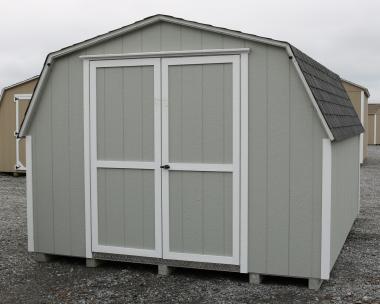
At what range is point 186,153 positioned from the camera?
18.6 feet

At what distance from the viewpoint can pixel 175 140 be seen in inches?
224

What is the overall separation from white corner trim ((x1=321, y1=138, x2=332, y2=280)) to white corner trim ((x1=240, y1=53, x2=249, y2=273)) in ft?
2.37

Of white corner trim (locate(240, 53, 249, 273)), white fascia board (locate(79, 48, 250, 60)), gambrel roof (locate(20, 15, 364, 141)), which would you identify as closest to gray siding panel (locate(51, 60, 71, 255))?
gambrel roof (locate(20, 15, 364, 141))

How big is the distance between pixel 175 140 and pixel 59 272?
1.86 meters

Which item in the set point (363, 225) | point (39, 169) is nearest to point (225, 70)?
point (39, 169)

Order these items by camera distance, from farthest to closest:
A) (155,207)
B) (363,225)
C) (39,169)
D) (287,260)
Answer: (363,225) → (39,169) → (155,207) → (287,260)

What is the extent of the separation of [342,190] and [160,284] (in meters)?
2.40

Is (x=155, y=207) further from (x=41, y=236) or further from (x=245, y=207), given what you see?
(x=41, y=236)

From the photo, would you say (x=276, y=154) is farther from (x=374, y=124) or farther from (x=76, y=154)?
(x=374, y=124)

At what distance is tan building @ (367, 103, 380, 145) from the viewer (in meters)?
32.7

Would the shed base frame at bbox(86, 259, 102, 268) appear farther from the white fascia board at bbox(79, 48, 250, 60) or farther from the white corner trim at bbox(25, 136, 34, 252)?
the white fascia board at bbox(79, 48, 250, 60)

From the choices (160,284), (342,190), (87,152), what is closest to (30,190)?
(87,152)

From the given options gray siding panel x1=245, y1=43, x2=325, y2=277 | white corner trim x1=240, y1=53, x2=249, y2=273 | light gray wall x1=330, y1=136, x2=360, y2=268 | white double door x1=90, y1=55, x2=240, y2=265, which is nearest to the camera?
gray siding panel x1=245, y1=43, x2=325, y2=277

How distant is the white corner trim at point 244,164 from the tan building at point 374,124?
2873 centimetres
